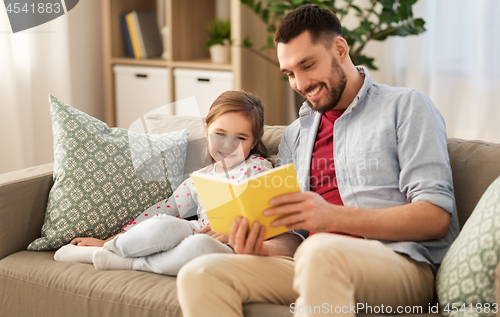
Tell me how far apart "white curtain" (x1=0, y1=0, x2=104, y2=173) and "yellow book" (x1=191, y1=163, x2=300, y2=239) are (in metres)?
2.05

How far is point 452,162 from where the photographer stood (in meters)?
1.39

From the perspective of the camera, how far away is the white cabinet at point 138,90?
3.04 m

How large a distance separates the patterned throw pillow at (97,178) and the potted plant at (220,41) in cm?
139

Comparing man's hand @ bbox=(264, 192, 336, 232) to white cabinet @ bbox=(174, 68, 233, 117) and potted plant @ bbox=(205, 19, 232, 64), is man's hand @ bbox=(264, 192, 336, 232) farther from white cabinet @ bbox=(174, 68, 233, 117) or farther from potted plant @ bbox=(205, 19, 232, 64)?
potted plant @ bbox=(205, 19, 232, 64)

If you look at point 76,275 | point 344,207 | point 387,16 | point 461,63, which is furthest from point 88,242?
point 461,63

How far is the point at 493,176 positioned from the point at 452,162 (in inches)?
4.8

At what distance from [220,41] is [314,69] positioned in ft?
5.36

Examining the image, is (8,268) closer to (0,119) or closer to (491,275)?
(491,275)

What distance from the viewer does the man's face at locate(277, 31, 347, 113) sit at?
4.42ft

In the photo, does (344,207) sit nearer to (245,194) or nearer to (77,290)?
(245,194)

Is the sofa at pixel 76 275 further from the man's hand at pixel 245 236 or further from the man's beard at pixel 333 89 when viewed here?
the man's beard at pixel 333 89

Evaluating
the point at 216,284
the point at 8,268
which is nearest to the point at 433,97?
the point at 216,284

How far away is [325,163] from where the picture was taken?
1417 millimetres

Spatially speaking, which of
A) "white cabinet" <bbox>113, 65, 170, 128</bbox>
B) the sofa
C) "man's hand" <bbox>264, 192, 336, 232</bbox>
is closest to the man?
"man's hand" <bbox>264, 192, 336, 232</bbox>
